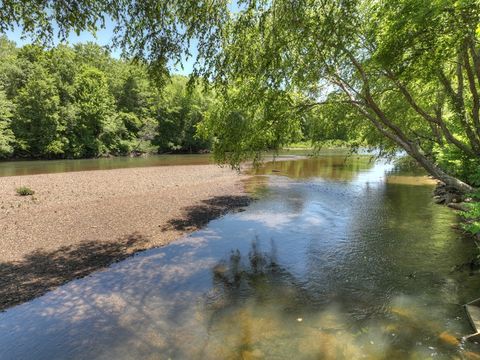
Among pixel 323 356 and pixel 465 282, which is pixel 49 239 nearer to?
pixel 323 356

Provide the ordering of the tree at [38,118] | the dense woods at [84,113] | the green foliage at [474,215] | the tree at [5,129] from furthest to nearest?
the dense woods at [84,113] → the tree at [38,118] → the tree at [5,129] → the green foliage at [474,215]

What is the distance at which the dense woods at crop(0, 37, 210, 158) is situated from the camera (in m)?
43.6

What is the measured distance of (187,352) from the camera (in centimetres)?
575

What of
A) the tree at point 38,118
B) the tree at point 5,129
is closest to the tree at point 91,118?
the tree at point 38,118

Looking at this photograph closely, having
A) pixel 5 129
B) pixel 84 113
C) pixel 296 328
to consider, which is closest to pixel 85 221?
pixel 296 328

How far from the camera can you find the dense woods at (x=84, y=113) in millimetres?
43625

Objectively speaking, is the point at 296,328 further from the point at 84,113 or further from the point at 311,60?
the point at 84,113

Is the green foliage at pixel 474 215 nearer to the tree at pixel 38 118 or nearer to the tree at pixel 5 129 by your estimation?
the tree at pixel 5 129

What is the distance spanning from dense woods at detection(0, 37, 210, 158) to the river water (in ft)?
95.5

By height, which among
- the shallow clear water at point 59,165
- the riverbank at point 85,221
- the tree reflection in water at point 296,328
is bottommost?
the tree reflection in water at point 296,328

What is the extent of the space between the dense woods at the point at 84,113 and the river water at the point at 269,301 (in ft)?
95.5

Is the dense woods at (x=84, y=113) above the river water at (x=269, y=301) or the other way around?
above

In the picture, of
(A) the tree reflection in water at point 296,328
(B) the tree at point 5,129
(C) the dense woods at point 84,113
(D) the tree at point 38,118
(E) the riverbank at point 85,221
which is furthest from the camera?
(C) the dense woods at point 84,113

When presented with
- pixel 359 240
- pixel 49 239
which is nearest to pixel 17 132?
pixel 49 239
